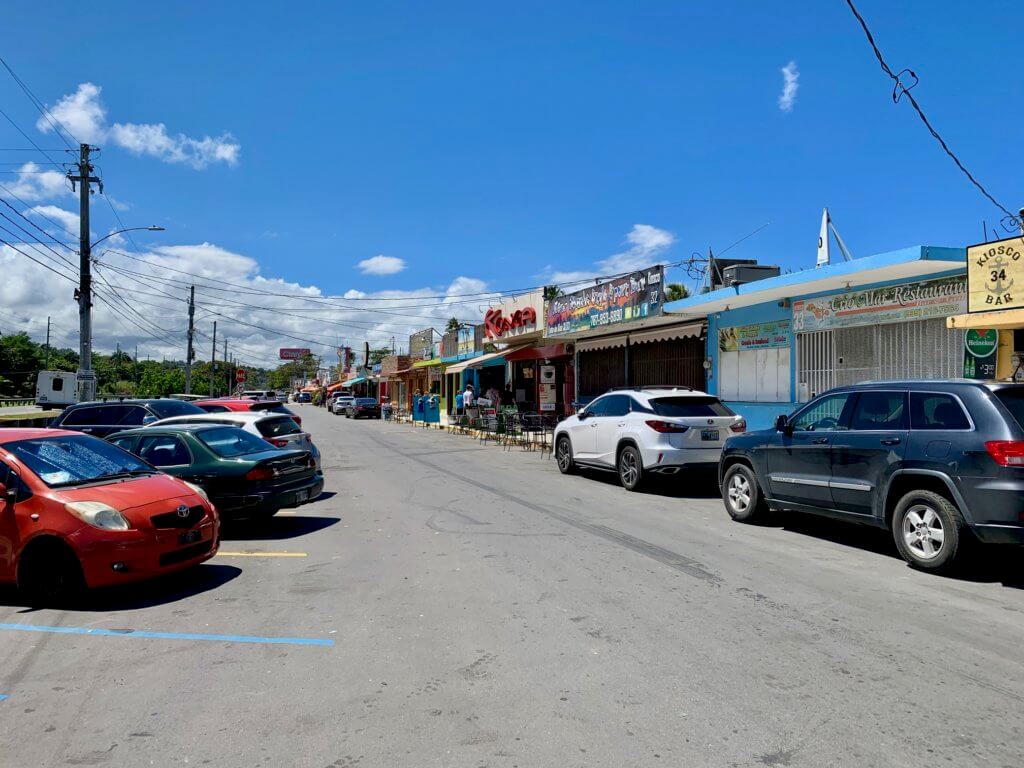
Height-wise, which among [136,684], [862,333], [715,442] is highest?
[862,333]

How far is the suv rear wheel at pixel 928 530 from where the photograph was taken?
21.4 feet

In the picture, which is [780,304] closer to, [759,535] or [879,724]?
[759,535]

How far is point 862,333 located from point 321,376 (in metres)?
133

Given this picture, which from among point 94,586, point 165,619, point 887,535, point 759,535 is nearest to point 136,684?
point 165,619

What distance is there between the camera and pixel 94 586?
570 centimetres

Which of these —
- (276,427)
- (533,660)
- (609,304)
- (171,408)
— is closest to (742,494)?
(533,660)

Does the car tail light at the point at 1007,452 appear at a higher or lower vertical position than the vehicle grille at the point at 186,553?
higher

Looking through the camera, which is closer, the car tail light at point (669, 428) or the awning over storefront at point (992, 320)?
the awning over storefront at point (992, 320)

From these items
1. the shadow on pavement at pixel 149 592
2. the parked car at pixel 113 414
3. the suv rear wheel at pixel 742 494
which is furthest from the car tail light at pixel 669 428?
the parked car at pixel 113 414

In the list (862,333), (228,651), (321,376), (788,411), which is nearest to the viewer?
(228,651)

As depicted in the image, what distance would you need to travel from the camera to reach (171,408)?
14.4m

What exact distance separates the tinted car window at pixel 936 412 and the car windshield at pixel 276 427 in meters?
9.26

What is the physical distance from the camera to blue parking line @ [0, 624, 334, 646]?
197 inches

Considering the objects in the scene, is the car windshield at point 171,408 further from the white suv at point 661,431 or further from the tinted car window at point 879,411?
the tinted car window at point 879,411
